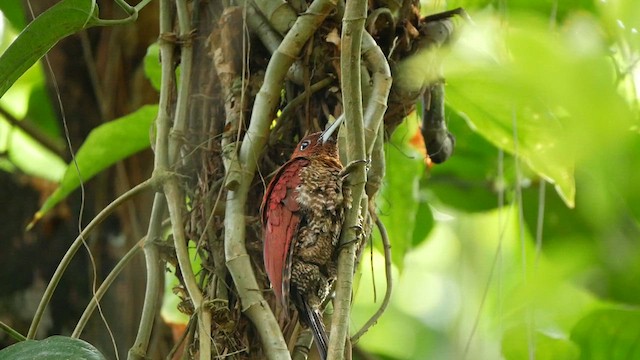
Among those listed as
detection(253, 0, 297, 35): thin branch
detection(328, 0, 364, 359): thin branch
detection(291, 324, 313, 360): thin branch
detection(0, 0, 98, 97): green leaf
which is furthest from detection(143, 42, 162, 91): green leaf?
detection(328, 0, 364, 359): thin branch

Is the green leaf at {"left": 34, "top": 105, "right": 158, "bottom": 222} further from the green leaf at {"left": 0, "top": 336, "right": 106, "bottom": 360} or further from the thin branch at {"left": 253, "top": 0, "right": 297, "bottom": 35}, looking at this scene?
the green leaf at {"left": 0, "top": 336, "right": 106, "bottom": 360}

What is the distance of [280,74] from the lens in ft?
5.66

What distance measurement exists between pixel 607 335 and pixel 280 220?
810mm

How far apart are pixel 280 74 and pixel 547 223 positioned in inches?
44.2

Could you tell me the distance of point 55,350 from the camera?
4.71 ft

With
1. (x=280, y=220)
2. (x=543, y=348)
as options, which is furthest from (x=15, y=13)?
(x=543, y=348)

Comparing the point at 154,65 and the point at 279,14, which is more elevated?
the point at 279,14

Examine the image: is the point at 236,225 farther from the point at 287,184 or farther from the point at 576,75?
the point at 576,75

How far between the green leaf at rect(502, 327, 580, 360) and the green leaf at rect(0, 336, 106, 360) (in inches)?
34.2

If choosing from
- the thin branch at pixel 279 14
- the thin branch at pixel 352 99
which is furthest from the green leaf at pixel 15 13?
the thin branch at pixel 352 99

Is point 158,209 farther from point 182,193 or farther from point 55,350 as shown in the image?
point 55,350

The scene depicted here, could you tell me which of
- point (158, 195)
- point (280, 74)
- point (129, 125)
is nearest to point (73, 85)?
point (129, 125)

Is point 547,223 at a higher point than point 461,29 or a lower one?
lower

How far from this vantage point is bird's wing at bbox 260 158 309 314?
1664 mm
